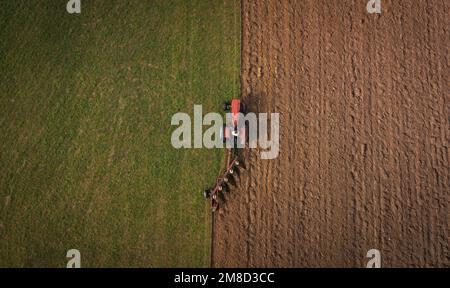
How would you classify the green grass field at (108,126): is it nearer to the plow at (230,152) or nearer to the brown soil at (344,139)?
the plow at (230,152)

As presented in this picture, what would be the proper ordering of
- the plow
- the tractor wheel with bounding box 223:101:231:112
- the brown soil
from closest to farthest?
1. the brown soil
2. the plow
3. the tractor wheel with bounding box 223:101:231:112

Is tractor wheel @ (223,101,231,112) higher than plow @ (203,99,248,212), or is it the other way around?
tractor wheel @ (223,101,231,112)

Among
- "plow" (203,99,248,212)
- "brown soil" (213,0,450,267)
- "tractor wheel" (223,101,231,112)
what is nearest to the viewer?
"brown soil" (213,0,450,267)

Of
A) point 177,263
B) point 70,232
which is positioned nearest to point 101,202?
point 70,232

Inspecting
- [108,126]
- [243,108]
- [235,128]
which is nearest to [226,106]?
[243,108]

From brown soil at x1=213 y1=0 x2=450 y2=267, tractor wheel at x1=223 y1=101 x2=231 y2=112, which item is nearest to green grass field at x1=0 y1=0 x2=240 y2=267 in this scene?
tractor wheel at x1=223 y1=101 x2=231 y2=112

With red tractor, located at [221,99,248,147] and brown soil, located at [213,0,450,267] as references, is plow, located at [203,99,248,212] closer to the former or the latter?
red tractor, located at [221,99,248,147]

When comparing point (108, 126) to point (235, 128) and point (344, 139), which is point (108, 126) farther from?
point (344, 139)

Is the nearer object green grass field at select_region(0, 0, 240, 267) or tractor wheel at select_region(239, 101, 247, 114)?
green grass field at select_region(0, 0, 240, 267)
